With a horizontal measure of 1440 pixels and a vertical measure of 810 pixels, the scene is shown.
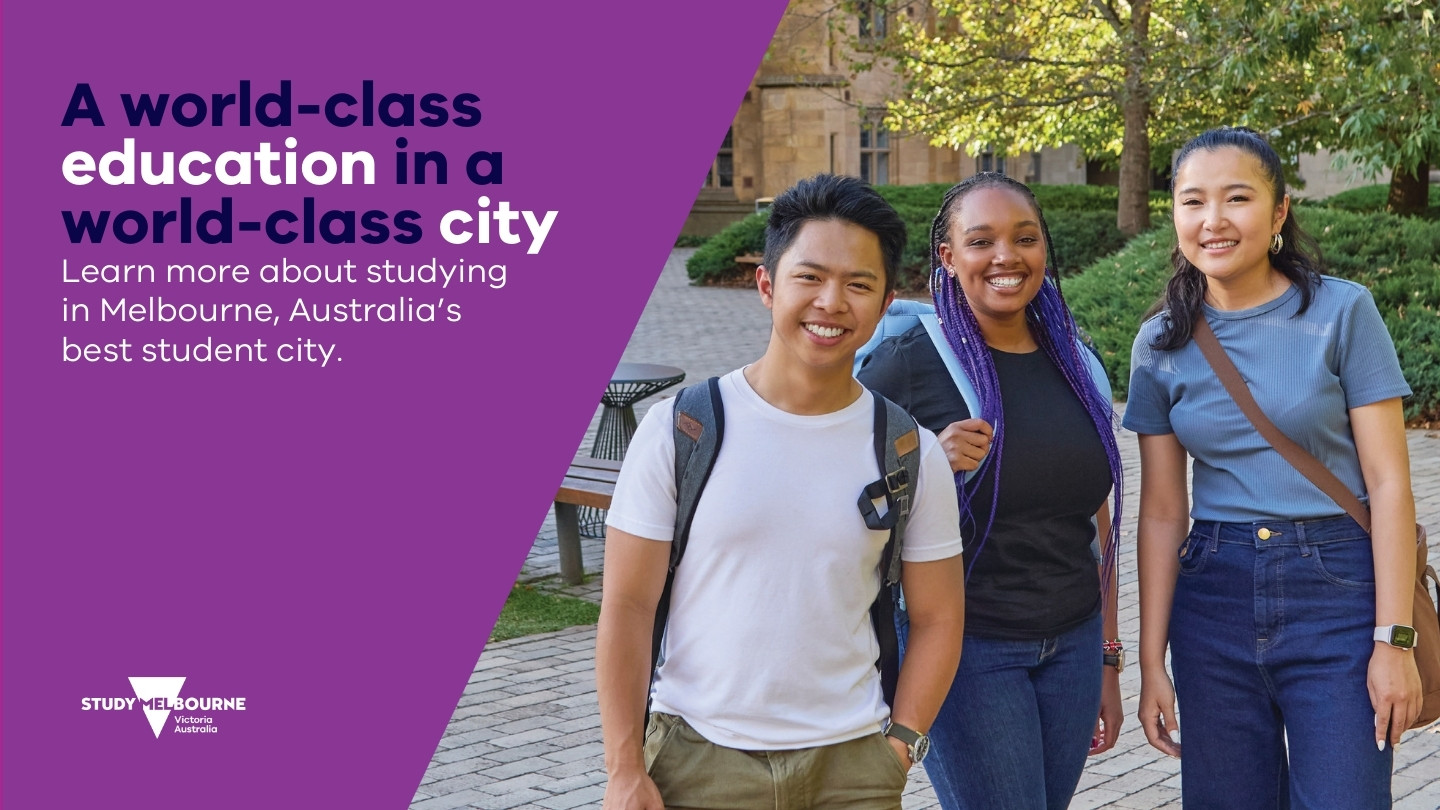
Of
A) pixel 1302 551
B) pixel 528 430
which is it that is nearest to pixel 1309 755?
pixel 1302 551

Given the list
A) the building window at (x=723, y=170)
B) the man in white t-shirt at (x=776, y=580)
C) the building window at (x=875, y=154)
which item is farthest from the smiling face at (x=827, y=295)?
the building window at (x=723, y=170)

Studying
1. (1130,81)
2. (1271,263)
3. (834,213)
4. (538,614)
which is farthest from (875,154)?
(834,213)

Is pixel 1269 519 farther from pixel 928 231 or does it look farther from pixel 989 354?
pixel 928 231

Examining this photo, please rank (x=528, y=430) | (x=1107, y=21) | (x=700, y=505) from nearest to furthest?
(x=700, y=505), (x=528, y=430), (x=1107, y=21)

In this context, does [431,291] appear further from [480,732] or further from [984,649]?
[984,649]

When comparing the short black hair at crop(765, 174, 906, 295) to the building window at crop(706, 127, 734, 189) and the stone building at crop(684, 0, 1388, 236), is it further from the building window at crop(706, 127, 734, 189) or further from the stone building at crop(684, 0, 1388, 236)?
the building window at crop(706, 127, 734, 189)

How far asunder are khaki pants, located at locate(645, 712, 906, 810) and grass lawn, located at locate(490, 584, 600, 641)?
4512 mm

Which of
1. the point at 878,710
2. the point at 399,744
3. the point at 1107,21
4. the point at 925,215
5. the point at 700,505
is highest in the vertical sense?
the point at 1107,21

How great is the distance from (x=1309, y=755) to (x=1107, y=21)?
17.8 m

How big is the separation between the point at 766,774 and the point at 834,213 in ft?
2.66

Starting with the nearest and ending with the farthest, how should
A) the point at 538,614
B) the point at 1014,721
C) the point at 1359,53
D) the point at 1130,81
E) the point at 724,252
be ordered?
the point at 1014,721 < the point at 538,614 < the point at 1359,53 < the point at 1130,81 < the point at 724,252

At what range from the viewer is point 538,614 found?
7180 millimetres

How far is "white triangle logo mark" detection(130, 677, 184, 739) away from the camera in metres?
6.36

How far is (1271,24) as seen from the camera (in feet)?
38.5
